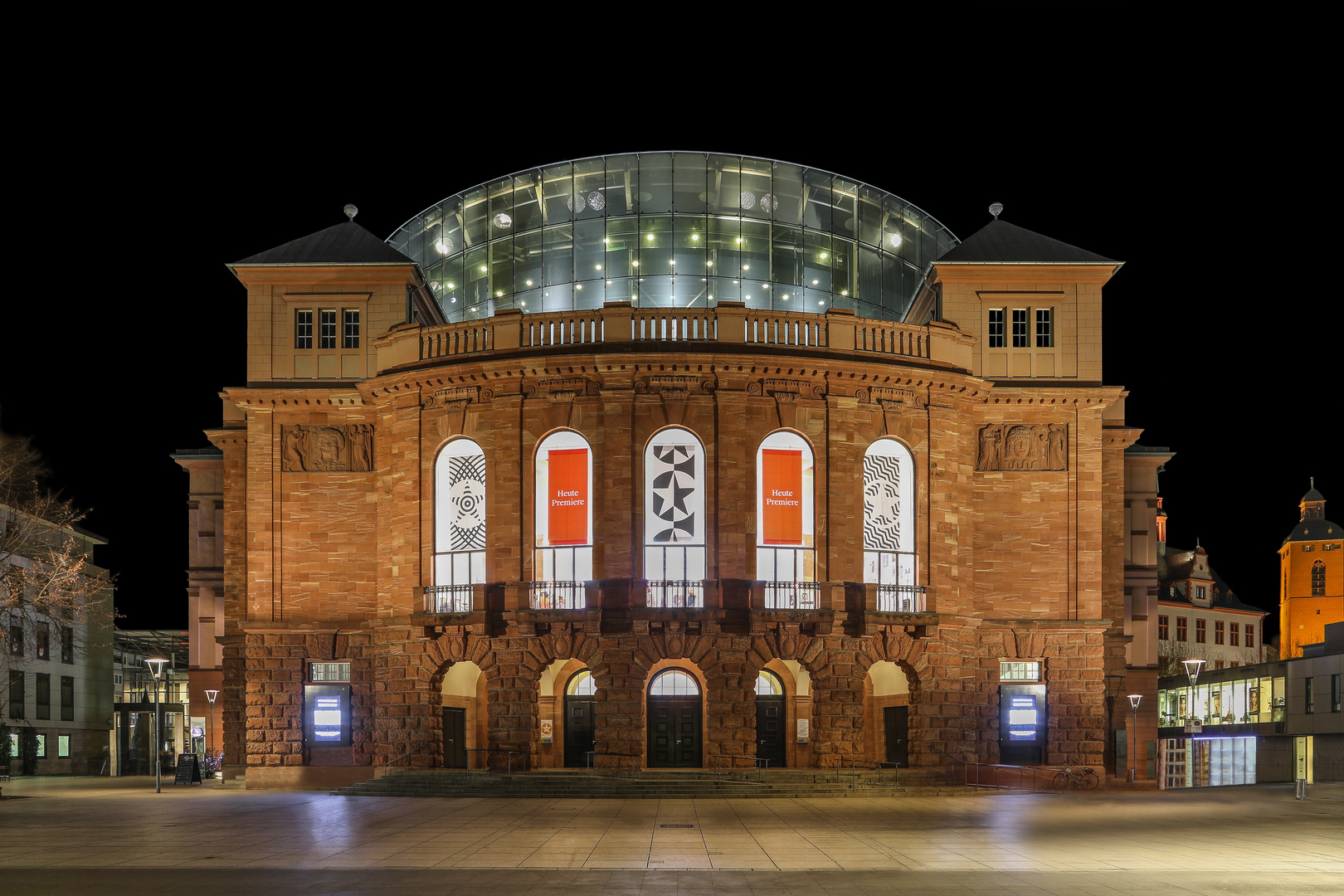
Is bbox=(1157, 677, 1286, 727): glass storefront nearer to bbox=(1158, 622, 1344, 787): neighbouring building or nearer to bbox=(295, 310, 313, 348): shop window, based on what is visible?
bbox=(1158, 622, 1344, 787): neighbouring building

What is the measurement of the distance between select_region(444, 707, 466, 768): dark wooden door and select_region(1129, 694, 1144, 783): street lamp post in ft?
81.9

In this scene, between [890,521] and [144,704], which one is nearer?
[890,521]

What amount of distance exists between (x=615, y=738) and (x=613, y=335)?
1181cm

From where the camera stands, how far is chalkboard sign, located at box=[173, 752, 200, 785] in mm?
52594

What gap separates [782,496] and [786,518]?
662mm

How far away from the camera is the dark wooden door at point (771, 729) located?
47125mm

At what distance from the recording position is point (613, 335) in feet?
145

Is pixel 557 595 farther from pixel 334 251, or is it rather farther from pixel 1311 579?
pixel 1311 579

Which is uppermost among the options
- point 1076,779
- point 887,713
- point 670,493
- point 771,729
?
point 670,493

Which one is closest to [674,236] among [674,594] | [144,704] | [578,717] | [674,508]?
[674,508]

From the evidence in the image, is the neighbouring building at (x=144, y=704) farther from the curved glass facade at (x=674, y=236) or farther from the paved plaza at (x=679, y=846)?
the paved plaza at (x=679, y=846)

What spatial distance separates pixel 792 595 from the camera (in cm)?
4362

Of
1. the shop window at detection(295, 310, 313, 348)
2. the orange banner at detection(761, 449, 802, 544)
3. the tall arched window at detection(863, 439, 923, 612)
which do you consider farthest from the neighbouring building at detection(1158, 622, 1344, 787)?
the shop window at detection(295, 310, 313, 348)

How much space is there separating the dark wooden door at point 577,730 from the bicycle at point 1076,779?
48.4 ft
